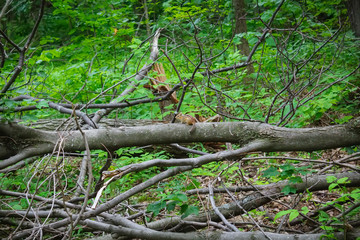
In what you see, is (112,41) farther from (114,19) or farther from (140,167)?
(140,167)

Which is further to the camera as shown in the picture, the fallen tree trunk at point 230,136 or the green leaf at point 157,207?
the green leaf at point 157,207

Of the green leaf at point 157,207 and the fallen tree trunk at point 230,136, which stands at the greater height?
the fallen tree trunk at point 230,136

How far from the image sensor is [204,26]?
7.59 meters

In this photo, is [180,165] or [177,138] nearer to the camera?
[180,165]

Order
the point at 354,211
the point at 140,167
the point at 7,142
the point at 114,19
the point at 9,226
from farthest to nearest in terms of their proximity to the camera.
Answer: the point at 114,19 < the point at 9,226 < the point at 354,211 < the point at 7,142 < the point at 140,167

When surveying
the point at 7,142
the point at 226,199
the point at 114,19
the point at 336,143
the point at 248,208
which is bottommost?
the point at 226,199

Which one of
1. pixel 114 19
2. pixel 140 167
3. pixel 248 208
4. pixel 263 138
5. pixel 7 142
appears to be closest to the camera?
pixel 140 167

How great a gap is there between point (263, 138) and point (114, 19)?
5782mm

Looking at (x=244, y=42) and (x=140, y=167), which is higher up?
(x=244, y=42)

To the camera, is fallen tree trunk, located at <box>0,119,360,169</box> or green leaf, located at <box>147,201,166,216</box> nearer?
fallen tree trunk, located at <box>0,119,360,169</box>

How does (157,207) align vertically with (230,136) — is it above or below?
below

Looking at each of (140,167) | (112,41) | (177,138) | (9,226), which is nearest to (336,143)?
(177,138)

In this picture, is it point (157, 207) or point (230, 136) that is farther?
point (157, 207)

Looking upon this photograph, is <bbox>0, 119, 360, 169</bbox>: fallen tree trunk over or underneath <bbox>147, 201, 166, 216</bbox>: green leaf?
over
